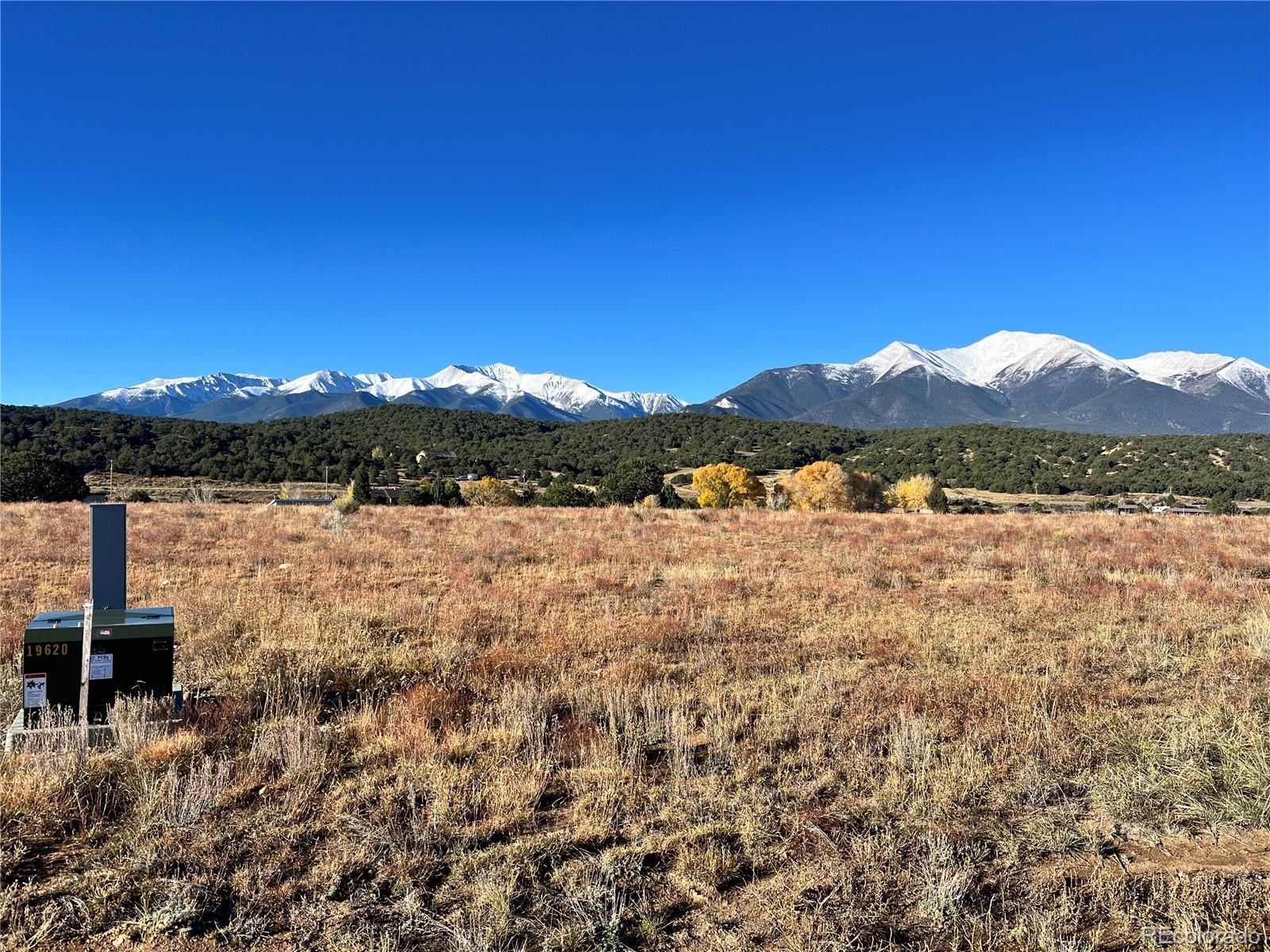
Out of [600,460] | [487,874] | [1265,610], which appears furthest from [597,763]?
[600,460]

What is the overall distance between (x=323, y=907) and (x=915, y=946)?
10.3ft

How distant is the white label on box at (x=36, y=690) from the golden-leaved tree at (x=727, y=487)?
44.4m

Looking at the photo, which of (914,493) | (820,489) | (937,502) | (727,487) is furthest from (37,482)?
(914,493)

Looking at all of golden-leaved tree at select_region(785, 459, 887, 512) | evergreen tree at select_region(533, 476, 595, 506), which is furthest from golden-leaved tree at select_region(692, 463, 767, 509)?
evergreen tree at select_region(533, 476, 595, 506)

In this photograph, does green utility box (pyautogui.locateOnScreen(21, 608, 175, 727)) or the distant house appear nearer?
green utility box (pyautogui.locateOnScreen(21, 608, 175, 727))

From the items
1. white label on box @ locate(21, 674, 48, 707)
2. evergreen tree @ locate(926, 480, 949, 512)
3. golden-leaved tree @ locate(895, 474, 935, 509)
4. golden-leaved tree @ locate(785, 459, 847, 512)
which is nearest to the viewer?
white label on box @ locate(21, 674, 48, 707)

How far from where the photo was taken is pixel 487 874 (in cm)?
351

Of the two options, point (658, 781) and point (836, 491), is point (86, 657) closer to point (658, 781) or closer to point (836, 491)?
point (658, 781)

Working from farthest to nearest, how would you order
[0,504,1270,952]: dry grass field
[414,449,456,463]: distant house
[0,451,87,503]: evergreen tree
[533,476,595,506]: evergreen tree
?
1. [414,449,456,463]: distant house
2. [533,476,595,506]: evergreen tree
3. [0,451,87,503]: evergreen tree
4. [0,504,1270,952]: dry grass field

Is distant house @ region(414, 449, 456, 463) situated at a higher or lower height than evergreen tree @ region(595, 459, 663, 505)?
higher

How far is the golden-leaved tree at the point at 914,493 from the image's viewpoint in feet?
170

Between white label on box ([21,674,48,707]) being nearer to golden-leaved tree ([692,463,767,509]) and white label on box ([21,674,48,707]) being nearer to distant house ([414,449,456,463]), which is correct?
golden-leaved tree ([692,463,767,509])

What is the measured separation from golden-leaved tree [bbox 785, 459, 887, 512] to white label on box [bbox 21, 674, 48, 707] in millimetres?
38528

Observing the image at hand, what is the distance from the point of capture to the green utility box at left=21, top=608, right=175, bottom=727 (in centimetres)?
504
